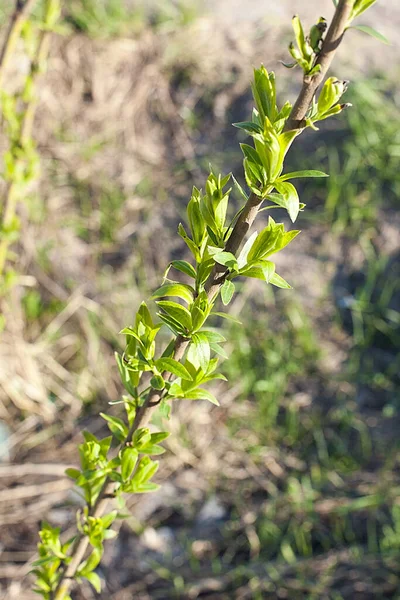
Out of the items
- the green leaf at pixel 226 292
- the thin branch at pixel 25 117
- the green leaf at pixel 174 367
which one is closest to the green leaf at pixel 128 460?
the green leaf at pixel 174 367

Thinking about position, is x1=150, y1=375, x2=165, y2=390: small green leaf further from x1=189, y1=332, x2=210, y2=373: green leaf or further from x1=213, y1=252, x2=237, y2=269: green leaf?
x1=213, y1=252, x2=237, y2=269: green leaf

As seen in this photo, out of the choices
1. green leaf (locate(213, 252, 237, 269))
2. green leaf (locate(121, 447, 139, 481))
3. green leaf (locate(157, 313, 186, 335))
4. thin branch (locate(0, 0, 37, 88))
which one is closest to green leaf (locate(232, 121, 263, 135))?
green leaf (locate(213, 252, 237, 269))

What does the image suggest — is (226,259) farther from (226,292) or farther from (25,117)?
(25,117)

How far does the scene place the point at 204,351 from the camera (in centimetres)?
77

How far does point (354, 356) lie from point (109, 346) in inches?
39.1

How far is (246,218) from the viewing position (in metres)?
0.72

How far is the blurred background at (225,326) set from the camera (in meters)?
2.15

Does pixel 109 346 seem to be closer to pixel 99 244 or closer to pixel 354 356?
pixel 99 244

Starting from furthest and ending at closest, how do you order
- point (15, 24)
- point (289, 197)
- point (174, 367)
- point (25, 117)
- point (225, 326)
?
1. point (225, 326)
2. point (25, 117)
3. point (15, 24)
4. point (174, 367)
5. point (289, 197)

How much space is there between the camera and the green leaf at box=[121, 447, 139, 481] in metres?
0.87

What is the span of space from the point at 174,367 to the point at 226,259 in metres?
0.17

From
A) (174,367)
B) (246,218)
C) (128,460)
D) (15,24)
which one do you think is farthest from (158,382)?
(15,24)

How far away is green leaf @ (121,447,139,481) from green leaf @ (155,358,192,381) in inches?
5.8

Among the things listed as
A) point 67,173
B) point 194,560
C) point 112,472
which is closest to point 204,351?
point 112,472
